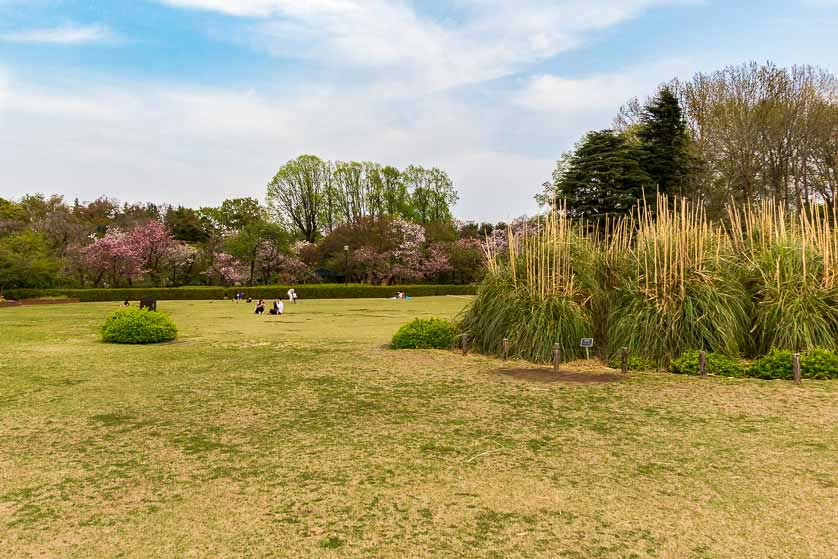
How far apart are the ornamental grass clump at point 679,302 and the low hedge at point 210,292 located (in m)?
23.8

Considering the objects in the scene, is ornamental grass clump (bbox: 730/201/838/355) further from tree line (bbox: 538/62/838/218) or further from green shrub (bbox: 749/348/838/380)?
tree line (bbox: 538/62/838/218)

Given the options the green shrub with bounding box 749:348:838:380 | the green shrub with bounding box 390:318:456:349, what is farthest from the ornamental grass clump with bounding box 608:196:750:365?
the green shrub with bounding box 390:318:456:349

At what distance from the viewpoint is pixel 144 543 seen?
117 inches

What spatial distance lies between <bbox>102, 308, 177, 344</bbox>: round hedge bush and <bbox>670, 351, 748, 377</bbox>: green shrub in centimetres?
988

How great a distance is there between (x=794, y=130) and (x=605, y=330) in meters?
27.2

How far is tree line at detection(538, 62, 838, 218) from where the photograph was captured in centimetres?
2881

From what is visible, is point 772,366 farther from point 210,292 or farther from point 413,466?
point 210,292

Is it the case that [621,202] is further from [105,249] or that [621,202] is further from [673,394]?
[105,249]

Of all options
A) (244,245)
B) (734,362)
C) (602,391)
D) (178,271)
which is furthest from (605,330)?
(178,271)

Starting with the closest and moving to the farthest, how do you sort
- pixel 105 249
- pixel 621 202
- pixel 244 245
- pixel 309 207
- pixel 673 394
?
1. pixel 673 394
2. pixel 621 202
3. pixel 105 249
4. pixel 244 245
5. pixel 309 207

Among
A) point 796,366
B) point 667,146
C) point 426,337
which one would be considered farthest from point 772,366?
point 667,146

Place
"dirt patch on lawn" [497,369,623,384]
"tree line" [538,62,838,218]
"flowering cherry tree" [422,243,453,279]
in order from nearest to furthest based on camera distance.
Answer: "dirt patch on lawn" [497,369,623,384]
"tree line" [538,62,838,218]
"flowering cherry tree" [422,243,453,279]

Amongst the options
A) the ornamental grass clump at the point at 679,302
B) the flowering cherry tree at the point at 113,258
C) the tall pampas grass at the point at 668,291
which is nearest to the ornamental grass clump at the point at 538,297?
the tall pampas grass at the point at 668,291

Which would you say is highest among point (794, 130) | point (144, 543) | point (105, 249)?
point (794, 130)
